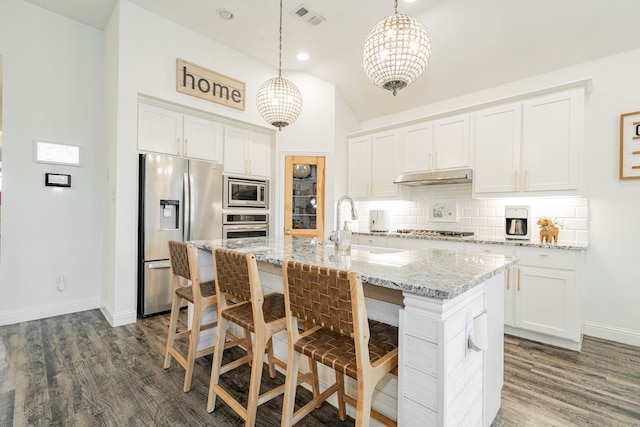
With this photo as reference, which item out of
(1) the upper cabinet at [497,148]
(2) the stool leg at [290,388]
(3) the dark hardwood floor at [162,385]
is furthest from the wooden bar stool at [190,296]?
(1) the upper cabinet at [497,148]

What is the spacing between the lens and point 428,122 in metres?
3.96

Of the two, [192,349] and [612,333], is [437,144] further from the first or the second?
[192,349]

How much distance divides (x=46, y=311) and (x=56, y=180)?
4.78ft

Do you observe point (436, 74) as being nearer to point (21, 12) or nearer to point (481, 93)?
point (481, 93)

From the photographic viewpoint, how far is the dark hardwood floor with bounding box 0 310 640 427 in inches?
68.9

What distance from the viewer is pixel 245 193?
4.31 m

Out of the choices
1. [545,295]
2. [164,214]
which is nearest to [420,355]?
[545,295]

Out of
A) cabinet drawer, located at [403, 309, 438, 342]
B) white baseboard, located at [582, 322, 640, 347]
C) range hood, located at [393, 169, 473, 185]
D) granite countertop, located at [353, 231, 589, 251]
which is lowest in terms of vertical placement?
white baseboard, located at [582, 322, 640, 347]

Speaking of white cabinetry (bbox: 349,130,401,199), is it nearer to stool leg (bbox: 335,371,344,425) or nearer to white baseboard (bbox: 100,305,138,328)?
stool leg (bbox: 335,371,344,425)

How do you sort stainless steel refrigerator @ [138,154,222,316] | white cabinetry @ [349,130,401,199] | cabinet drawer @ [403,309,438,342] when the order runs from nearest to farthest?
cabinet drawer @ [403,309,438,342] < stainless steel refrigerator @ [138,154,222,316] < white cabinetry @ [349,130,401,199]

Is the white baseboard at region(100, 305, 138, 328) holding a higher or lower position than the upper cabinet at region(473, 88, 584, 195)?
lower

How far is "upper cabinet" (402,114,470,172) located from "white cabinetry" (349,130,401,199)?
0.62 feet

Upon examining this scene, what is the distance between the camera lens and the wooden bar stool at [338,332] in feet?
3.75

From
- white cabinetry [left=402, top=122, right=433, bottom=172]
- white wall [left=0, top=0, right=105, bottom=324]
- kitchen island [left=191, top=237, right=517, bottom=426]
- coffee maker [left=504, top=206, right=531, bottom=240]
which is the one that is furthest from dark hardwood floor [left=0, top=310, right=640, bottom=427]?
white cabinetry [left=402, top=122, right=433, bottom=172]
